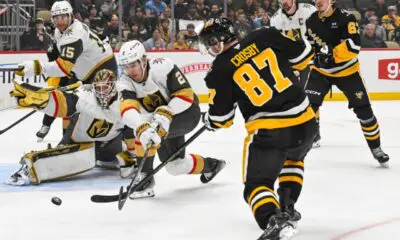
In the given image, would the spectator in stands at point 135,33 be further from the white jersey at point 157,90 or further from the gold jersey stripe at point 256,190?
the gold jersey stripe at point 256,190

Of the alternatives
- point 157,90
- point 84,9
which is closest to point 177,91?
point 157,90

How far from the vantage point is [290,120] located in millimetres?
3252

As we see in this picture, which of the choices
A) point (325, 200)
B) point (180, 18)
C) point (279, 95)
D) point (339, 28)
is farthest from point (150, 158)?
point (180, 18)

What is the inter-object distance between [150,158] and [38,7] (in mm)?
5547

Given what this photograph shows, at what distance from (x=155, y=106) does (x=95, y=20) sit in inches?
203

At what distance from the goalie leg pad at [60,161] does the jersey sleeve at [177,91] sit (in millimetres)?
763

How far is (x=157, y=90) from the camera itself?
423 centimetres

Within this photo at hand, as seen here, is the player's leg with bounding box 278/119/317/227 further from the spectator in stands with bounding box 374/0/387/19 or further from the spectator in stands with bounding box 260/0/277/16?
the spectator in stands with bounding box 374/0/387/19

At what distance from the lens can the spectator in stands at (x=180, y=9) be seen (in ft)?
30.1

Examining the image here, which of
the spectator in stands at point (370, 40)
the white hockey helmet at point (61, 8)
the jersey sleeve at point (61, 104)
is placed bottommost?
the spectator in stands at point (370, 40)

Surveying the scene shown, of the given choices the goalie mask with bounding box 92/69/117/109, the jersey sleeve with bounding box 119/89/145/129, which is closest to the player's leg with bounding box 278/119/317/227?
the jersey sleeve with bounding box 119/89/145/129

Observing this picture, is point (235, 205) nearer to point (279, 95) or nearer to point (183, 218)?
point (183, 218)

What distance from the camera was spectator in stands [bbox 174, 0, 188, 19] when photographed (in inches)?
362

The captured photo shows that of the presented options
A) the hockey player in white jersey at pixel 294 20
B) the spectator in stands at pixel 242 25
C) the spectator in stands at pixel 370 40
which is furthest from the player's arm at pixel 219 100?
the spectator in stands at pixel 370 40
